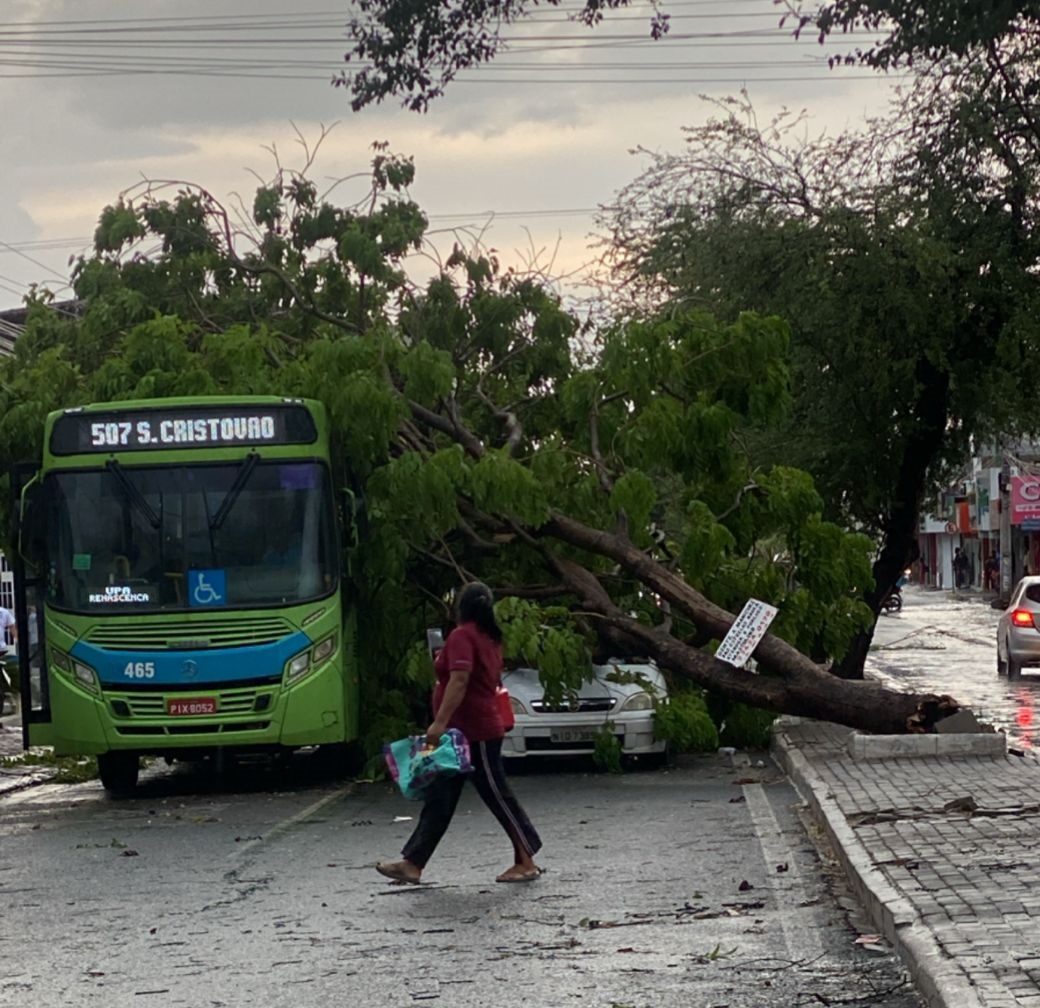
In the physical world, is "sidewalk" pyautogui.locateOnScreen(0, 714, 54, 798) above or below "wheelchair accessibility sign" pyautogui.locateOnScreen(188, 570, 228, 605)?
below

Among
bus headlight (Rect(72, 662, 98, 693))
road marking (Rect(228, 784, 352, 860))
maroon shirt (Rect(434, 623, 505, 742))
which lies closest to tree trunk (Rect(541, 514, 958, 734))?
road marking (Rect(228, 784, 352, 860))

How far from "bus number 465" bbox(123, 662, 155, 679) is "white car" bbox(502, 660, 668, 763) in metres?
3.22

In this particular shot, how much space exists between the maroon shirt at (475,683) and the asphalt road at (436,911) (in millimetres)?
862

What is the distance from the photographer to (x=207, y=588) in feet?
57.3

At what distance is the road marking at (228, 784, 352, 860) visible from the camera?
1373 centimetres

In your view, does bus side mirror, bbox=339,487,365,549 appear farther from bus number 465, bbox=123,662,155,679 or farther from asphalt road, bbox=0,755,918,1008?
asphalt road, bbox=0,755,918,1008

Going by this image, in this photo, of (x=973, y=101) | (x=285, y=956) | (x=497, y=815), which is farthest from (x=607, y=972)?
(x=973, y=101)

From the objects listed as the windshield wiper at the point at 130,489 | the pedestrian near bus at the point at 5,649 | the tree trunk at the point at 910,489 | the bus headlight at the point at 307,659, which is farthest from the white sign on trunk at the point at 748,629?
the pedestrian near bus at the point at 5,649

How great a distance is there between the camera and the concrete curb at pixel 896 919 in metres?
7.33

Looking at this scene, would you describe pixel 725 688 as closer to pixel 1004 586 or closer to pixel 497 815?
pixel 497 815

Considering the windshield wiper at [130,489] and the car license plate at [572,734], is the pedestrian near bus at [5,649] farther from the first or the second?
the car license plate at [572,734]

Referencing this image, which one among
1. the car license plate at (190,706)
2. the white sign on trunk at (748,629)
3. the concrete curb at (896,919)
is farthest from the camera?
the white sign on trunk at (748,629)

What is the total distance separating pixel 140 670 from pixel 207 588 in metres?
0.87

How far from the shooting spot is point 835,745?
19.3 metres
